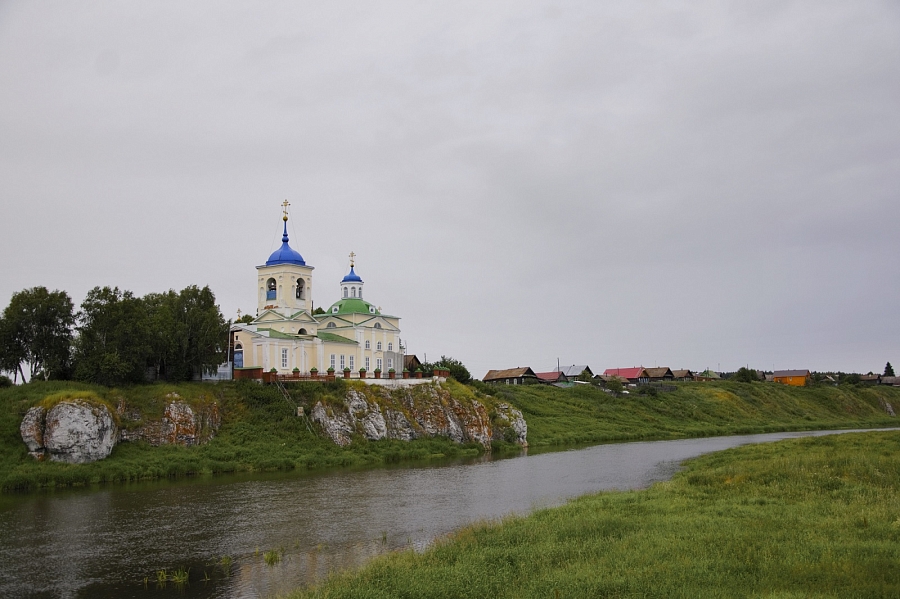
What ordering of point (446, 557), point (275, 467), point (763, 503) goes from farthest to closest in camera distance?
point (275, 467) → point (763, 503) → point (446, 557)

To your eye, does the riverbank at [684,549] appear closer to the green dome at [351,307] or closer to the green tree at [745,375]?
the green dome at [351,307]

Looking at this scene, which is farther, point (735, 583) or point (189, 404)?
point (189, 404)

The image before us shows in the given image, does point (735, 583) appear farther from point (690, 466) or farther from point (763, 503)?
point (690, 466)

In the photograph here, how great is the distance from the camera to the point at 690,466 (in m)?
47.0

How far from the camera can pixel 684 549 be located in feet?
66.7

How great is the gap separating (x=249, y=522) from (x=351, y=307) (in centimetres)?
4264

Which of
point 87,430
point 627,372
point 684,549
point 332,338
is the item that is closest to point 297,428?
point 332,338

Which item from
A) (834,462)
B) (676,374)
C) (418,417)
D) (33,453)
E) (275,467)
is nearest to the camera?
(834,462)

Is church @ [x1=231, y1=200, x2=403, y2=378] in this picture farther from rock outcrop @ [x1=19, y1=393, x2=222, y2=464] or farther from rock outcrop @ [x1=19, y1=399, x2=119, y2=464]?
rock outcrop @ [x1=19, y1=399, x2=119, y2=464]

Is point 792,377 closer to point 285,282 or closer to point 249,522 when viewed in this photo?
point 285,282

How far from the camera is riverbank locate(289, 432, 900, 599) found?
56.3ft

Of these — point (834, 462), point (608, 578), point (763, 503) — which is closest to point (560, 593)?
point (608, 578)

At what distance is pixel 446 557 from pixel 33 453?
32.0 m

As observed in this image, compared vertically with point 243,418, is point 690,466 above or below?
below
